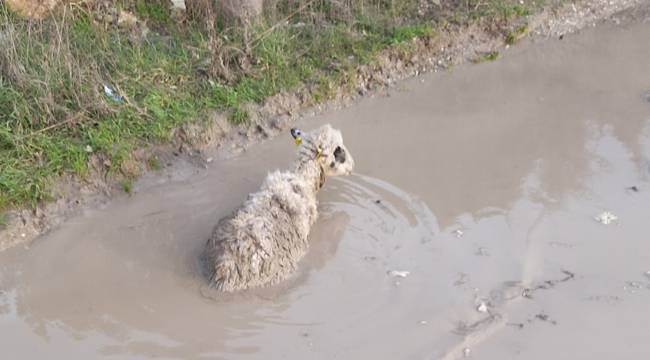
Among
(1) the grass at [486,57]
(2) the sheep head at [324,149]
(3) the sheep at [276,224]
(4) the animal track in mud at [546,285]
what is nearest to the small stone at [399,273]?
(3) the sheep at [276,224]

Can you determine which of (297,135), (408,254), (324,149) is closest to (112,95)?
(297,135)

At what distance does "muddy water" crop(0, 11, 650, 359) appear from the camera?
17.6ft

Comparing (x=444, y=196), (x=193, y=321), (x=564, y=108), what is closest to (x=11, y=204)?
(x=193, y=321)

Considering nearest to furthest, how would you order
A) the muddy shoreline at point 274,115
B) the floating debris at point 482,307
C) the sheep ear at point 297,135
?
the floating debris at point 482,307, the sheep ear at point 297,135, the muddy shoreline at point 274,115

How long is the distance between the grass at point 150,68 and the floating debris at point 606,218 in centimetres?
319

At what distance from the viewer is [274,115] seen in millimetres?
7918

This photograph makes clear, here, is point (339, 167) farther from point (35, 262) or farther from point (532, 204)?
point (35, 262)

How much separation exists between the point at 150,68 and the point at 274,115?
142cm

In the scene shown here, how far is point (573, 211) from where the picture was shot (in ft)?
21.6

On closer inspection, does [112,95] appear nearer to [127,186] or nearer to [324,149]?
[127,186]

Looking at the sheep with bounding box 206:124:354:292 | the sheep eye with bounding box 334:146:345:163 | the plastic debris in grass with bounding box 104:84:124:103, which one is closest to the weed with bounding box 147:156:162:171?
the plastic debris in grass with bounding box 104:84:124:103

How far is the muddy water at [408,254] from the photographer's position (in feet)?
17.6

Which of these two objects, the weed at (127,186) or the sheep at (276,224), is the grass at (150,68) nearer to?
the weed at (127,186)

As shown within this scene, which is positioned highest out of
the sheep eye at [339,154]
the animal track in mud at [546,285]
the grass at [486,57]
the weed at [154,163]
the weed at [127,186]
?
the grass at [486,57]
